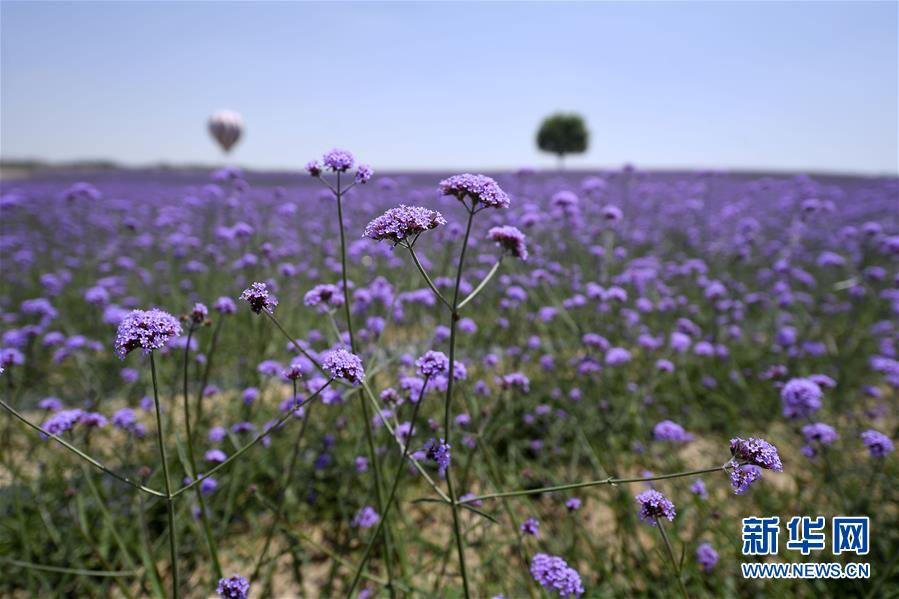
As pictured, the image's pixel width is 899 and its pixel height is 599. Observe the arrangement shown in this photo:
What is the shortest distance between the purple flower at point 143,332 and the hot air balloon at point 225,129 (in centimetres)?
2839

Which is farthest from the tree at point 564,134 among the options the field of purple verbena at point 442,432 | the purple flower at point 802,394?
the purple flower at point 802,394

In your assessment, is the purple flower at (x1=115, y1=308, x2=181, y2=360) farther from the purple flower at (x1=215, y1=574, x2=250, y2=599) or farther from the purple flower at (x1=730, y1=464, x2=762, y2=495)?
the purple flower at (x1=730, y1=464, x2=762, y2=495)

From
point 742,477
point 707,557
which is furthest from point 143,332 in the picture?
point 707,557

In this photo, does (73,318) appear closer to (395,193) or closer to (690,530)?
(690,530)

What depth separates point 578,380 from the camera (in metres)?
4.20

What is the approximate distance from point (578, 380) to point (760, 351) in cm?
250

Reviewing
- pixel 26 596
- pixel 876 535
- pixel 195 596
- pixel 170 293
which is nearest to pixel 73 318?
pixel 170 293

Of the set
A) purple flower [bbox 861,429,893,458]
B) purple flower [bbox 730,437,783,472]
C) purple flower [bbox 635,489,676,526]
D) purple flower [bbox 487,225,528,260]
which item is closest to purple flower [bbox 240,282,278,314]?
purple flower [bbox 487,225,528,260]

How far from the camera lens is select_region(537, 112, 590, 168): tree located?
49.0m

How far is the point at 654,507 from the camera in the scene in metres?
1.40

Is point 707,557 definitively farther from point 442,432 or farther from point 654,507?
point 442,432

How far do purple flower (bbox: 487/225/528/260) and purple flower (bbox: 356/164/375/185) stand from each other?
0.47 m

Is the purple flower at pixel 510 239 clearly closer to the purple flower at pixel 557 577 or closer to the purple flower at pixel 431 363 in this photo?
the purple flower at pixel 431 363

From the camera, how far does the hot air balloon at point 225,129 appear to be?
26.0 meters
